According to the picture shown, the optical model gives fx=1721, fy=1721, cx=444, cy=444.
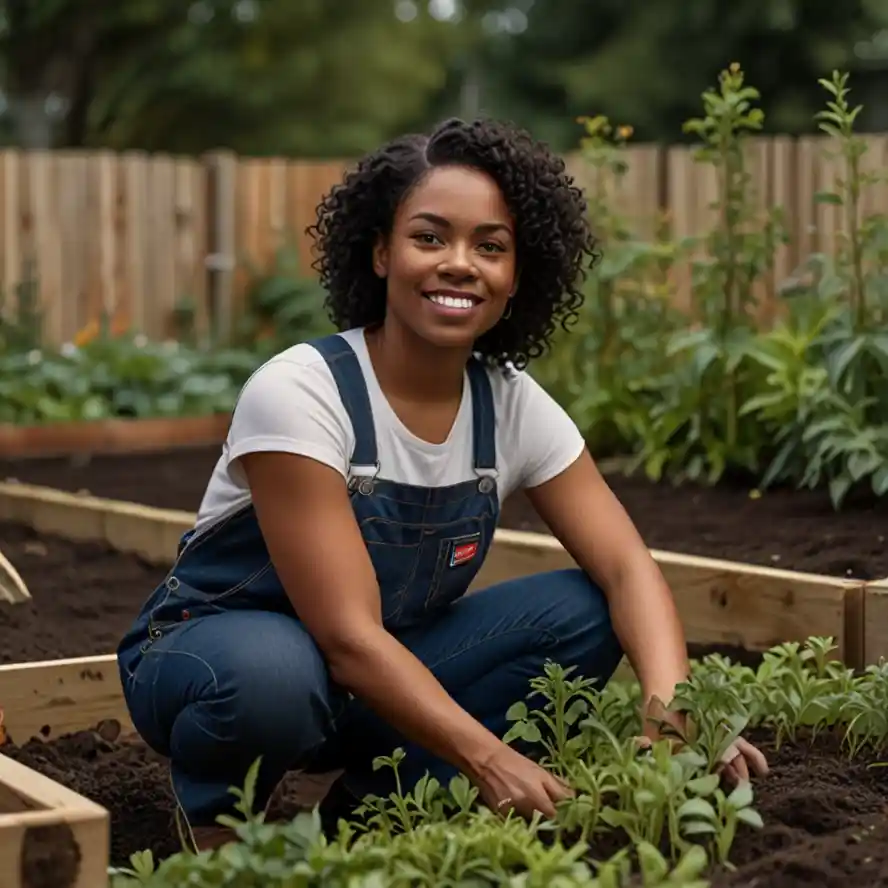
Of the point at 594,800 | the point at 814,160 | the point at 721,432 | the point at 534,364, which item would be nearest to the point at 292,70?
the point at 814,160

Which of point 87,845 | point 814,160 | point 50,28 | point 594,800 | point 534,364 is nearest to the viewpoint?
point 87,845

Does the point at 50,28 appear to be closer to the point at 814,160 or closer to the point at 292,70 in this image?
the point at 292,70

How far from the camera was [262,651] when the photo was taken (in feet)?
9.17

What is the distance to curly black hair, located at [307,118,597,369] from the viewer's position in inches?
122

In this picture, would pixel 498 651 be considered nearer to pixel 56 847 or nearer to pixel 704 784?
pixel 704 784

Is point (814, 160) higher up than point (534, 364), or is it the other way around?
point (814, 160)

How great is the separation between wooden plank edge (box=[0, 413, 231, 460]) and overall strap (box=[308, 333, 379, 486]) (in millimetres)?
5221

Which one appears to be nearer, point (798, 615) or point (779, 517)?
point (798, 615)

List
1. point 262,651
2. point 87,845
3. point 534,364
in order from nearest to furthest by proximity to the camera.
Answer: point 87,845
point 262,651
point 534,364

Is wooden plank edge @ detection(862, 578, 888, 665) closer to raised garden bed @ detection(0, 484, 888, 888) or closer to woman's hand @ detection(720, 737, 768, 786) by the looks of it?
raised garden bed @ detection(0, 484, 888, 888)

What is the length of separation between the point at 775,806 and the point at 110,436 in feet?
20.2

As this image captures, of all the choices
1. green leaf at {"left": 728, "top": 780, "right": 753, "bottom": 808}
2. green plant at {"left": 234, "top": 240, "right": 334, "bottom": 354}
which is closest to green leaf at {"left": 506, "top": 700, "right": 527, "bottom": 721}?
green leaf at {"left": 728, "top": 780, "right": 753, "bottom": 808}

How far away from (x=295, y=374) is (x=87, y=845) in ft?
3.01

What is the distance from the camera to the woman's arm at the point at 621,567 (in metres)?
3.02
